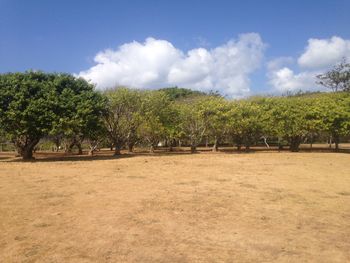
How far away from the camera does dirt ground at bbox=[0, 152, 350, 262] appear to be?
530 cm

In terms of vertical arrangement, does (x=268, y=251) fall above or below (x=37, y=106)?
below

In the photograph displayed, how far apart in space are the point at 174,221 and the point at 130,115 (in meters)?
22.4

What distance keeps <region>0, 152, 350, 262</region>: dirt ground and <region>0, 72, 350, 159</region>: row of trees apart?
10.5m

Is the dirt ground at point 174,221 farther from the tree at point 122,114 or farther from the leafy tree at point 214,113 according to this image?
the leafy tree at point 214,113

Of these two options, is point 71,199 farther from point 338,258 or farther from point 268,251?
point 338,258

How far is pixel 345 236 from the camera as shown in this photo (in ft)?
20.1

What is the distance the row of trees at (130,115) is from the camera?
21.8m

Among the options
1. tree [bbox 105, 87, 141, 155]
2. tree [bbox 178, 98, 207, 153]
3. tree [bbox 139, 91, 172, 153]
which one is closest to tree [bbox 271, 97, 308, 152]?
tree [bbox 178, 98, 207, 153]

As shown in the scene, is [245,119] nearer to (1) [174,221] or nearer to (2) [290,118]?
(2) [290,118]

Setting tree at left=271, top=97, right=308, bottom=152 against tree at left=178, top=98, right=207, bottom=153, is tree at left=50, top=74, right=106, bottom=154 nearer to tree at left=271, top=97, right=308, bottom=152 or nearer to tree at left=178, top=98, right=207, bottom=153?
tree at left=178, top=98, right=207, bottom=153

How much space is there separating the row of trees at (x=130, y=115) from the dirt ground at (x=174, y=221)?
10.5m

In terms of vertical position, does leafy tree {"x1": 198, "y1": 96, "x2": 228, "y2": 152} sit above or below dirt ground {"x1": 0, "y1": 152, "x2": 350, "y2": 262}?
above

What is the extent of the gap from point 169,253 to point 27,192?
637cm

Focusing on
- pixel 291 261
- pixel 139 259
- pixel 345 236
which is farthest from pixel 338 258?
pixel 139 259
